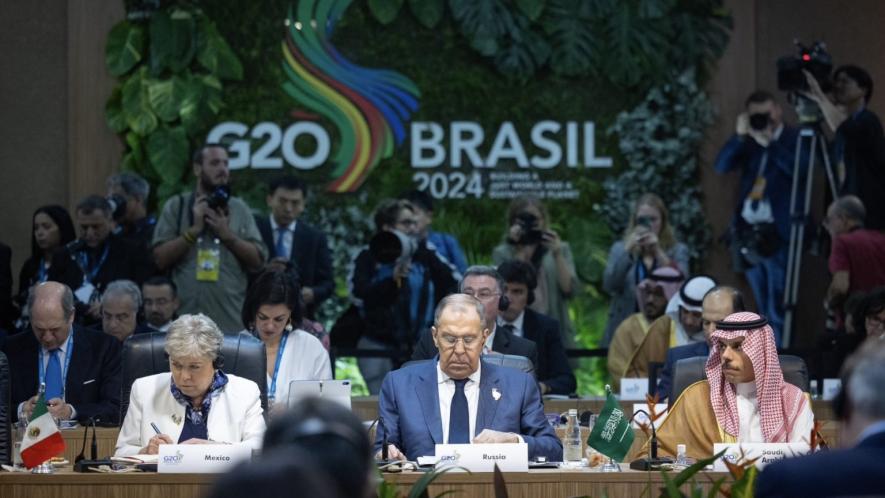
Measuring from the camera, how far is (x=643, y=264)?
9.26m

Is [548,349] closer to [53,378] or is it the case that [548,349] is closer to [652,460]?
[53,378]

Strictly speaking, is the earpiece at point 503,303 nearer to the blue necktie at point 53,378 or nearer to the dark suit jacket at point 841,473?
the blue necktie at point 53,378

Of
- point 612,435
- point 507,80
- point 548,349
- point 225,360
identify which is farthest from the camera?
point 507,80

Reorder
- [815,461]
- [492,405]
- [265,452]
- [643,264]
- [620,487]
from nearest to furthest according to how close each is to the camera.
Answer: [265,452]
[815,461]
[620,487]
[492,405]
[643,264]

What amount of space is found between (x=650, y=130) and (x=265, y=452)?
8330mm

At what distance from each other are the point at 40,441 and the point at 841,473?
3.00 meters

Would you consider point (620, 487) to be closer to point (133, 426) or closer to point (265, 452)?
point (133, 426)

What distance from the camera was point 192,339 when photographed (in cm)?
554

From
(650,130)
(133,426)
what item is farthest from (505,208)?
(133,426)

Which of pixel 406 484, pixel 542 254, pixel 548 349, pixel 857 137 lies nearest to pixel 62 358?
pixel 548 349

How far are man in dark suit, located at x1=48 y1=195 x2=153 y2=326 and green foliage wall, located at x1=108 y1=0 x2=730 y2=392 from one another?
5.91 feet

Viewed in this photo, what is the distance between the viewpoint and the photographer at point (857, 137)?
939cm

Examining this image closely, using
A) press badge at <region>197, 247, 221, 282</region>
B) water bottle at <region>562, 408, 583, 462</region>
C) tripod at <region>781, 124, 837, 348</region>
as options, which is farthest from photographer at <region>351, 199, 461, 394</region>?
water bottle at <region>562, 408, 583, 462</region>

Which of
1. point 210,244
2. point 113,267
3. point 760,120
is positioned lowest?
point 113,267
